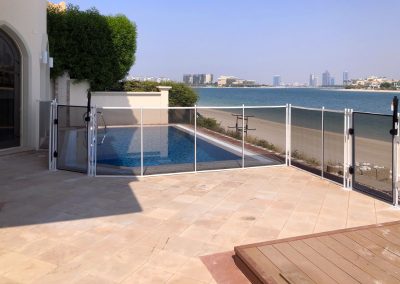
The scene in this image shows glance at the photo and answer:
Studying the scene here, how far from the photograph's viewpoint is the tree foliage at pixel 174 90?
1841cm

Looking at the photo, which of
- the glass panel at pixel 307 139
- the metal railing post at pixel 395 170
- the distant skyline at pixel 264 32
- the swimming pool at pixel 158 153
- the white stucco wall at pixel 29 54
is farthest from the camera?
the distant skyline at pixel 264 32

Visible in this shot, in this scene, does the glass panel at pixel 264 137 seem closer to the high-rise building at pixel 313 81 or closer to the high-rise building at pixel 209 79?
the high-rise building at pixel 209 79

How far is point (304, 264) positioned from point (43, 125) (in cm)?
864

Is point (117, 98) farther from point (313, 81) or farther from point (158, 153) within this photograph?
point (313, 81)

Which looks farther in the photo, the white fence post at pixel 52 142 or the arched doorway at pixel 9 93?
the arched doorway at pixel 9 93

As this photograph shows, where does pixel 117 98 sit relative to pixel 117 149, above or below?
above

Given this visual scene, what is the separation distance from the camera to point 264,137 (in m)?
10.6

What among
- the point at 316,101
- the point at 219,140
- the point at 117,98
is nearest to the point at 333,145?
the point at 219,140

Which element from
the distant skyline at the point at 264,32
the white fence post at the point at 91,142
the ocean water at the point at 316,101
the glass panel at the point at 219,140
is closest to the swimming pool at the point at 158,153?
the glass panel at the point at 219,140

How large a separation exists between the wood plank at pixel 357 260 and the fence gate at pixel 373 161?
7.68 feet

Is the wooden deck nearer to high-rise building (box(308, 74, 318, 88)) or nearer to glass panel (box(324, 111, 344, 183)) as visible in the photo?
glass panel (box(324, 111, 344, 183))

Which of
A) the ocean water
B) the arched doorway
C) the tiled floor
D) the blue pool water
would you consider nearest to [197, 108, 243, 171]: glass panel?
the blue pool water

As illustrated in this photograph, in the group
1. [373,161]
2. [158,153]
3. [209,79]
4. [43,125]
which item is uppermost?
[209,79]

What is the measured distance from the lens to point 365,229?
4.30 m
